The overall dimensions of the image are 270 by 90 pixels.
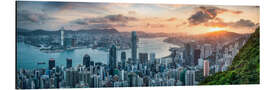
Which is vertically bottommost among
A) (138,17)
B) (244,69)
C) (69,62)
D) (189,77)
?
(189,77)

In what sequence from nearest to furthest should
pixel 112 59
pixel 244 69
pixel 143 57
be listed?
pixel 112 59, pixel 143 57, pixel 244 69

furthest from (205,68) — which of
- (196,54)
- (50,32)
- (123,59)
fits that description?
(50,32)

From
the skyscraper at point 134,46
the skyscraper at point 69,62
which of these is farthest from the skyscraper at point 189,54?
the skyscraper at point 69,62

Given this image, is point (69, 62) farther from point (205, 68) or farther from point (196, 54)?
point (205, 68)

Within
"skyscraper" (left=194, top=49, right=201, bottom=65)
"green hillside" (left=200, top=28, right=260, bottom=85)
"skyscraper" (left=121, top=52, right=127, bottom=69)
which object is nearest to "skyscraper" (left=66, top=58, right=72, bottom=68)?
"skyscraper" (left=121, top=52, right=127, bottom=69)

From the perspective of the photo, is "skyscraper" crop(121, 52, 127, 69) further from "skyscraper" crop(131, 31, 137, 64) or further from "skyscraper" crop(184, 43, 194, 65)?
"skyscraper" crop(184, 43, 194, 65)

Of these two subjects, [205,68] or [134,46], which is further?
[205,68]
